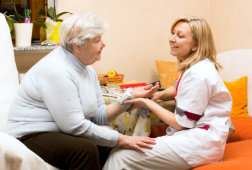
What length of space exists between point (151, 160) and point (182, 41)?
63 cm

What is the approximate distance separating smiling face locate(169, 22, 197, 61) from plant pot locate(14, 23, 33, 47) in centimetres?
112

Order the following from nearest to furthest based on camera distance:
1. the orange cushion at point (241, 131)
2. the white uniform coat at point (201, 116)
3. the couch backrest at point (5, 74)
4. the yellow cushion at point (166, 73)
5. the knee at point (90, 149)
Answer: the knee at point (90, 149)
the white uniform coat at point (201, 116)
the couch backrest at point (5, 74)
the orange cushion at point (241, 131)
the yellow cushion at point (166, 73)

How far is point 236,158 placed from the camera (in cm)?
182

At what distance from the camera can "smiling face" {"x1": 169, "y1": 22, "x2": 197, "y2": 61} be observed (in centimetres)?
180

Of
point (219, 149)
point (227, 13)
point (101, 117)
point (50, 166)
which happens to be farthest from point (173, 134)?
point (227, 13)

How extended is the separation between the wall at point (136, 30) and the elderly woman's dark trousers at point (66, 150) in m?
1.47

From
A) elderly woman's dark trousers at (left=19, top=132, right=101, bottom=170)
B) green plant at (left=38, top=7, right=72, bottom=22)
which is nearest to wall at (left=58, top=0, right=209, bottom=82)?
green plant at (left=38, top=7, right=72, bottom=22)

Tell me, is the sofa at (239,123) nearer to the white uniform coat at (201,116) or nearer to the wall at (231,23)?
the white uniform coat at (201,116)

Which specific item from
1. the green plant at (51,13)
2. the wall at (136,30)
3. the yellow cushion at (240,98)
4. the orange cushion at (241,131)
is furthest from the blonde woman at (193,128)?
the wall at (136,30)

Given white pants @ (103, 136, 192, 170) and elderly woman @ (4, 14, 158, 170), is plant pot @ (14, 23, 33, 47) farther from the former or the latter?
white pants @ (103, 136, 192, 170)

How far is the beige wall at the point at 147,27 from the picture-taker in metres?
2.97

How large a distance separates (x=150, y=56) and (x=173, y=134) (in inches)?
61.5

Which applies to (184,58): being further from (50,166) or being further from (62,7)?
(62,7)

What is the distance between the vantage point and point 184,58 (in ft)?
6.14
